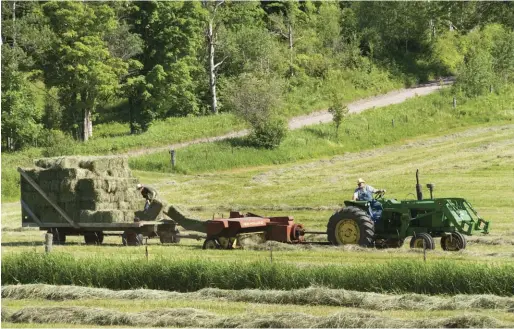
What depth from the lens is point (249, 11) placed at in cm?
7012

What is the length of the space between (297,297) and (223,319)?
7.35ft

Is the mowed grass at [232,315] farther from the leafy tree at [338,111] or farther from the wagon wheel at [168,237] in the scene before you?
the leafy tree at [338,111]

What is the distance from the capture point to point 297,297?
1653cm

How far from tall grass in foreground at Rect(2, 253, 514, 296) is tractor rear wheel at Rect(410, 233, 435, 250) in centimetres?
460

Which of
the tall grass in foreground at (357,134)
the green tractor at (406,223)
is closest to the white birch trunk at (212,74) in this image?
the tall grass in foreground at (357,134)

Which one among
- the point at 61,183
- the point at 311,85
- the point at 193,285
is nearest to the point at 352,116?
the point at 311,85

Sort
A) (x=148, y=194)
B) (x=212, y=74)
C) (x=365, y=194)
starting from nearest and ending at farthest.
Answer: (x=365, y=194), (x=148, y=194), (x=212, y=74)

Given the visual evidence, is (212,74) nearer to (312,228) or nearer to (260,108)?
(260,108)

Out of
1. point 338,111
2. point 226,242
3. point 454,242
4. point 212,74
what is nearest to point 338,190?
point 338,111

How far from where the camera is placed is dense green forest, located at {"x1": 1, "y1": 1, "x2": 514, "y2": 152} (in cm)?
5475

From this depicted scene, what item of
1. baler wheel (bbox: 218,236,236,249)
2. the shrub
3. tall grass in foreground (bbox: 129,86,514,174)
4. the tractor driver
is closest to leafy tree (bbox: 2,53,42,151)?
tall grass in foreground (bbox: 129,86,514,174)

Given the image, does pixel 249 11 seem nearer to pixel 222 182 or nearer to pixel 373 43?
pixel 373 43

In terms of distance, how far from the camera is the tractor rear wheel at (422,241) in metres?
21.7

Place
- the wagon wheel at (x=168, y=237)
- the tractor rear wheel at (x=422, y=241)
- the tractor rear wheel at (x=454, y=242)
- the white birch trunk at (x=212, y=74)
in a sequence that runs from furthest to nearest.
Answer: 1. the white birch trunk at (x=212, y=74)
2. the wagon wheel at (x=168, y=237)
3. the tractor rear wheel at (x=454, y=242)
4. the tractor rear wheel at (x=422, y=241)
